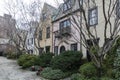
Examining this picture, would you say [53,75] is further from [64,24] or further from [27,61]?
[64,24]

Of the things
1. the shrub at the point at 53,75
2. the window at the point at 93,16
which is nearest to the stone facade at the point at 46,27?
the window at the point at 93,16

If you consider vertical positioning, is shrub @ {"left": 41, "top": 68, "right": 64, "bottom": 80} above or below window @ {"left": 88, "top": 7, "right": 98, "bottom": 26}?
below

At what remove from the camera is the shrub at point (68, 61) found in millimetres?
14734

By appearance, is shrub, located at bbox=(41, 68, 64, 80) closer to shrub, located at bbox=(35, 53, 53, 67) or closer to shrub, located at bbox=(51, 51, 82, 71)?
shrub, located at bbox=(51, 51, 82, 71)

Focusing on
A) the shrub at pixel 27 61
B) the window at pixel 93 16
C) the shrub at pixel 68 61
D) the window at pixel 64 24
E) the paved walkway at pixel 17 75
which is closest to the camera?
the paved walkway at pixel 17 75

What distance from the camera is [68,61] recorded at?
14.7 m

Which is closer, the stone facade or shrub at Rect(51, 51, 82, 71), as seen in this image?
shrub at Rect(51, 51, 82, 71)

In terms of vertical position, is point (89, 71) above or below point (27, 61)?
below

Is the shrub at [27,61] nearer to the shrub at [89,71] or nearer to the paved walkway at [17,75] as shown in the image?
the paved walkway at [17,75]

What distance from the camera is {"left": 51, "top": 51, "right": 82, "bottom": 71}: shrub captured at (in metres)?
14.7

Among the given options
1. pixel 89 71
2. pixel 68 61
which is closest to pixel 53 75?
pixel 68 61

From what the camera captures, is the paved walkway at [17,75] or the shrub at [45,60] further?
the shrub at [45,60]

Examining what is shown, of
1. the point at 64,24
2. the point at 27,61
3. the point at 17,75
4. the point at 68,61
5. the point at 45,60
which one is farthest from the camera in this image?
the point at 64,24

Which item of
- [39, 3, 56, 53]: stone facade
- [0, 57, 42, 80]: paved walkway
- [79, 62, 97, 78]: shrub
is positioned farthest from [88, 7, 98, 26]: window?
[39, 3, 56, 53]: stone facade
